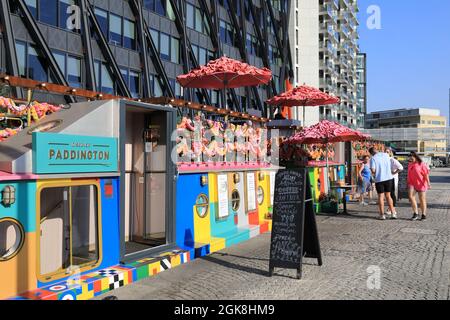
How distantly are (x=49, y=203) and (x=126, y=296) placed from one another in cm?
145

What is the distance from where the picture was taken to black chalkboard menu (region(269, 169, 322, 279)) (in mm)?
6133

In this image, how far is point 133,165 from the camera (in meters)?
7.30

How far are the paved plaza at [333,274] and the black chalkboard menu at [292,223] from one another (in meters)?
0.24

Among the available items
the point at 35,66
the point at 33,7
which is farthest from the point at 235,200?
the point at 33,7

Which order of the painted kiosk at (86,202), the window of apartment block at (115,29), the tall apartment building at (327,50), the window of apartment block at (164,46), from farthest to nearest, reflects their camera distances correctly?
the tall apartment building at (327,50), the window of apartment block at (164,46), the window of apartment block at (115,29), the painted kiosk at (86,202)

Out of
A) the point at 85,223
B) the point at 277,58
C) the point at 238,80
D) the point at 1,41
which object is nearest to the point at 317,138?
the point at 238,80

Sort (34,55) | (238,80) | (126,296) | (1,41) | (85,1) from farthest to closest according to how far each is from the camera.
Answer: (85,1), (34,55), (1,41), (238,80), (126,296)

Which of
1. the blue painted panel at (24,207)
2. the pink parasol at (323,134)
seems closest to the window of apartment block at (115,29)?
the pink parasol at (323,134)

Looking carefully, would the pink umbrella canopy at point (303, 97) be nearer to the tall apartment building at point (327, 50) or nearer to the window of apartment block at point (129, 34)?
the window of apartment block at point (129, 34)

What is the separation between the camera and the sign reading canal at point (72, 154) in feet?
16.3

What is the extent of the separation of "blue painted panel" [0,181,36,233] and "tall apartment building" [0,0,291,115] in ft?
60.3

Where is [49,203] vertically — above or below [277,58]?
below
